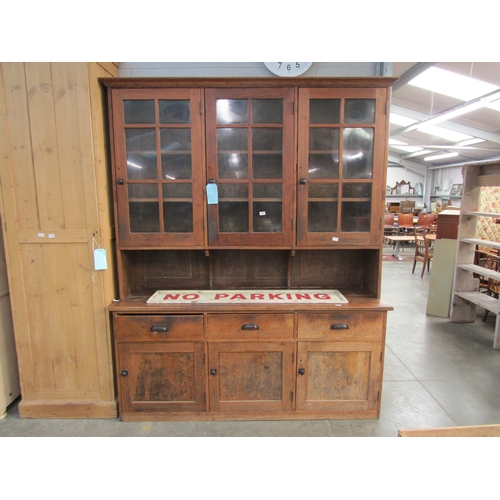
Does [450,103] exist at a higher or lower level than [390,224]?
higher

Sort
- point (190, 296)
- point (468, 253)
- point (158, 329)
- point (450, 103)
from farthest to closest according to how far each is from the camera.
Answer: point (450, 103) < point (468, 253) < point (190, 296) < point (158, 329)

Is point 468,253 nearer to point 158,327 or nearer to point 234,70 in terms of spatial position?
point 234,70

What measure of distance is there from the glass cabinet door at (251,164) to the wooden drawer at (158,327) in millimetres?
570

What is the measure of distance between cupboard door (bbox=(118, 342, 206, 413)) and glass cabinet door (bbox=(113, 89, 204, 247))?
72cm

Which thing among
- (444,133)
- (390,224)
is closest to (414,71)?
(444,133)

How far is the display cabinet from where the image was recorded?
2.12 meters

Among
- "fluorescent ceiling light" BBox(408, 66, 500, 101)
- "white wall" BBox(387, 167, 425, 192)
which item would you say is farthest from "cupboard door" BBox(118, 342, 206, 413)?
"white wall" BBox(387, 167, 425, 192)

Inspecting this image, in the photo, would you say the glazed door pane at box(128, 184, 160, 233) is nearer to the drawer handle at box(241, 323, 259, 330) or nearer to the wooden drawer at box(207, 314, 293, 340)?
the wooden drawer at box(207, 314, 293, 340)

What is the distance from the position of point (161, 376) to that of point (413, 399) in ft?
6.39

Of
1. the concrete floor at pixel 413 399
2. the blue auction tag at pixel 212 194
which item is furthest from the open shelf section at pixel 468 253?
the blue auction tag at pixel 212 194

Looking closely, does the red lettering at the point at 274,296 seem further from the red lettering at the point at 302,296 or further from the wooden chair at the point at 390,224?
the wooden chair at the point at 390,224

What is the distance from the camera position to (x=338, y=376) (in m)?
2.20

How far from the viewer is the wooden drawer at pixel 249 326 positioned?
7.01 feet

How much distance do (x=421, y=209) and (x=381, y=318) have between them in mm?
13774
